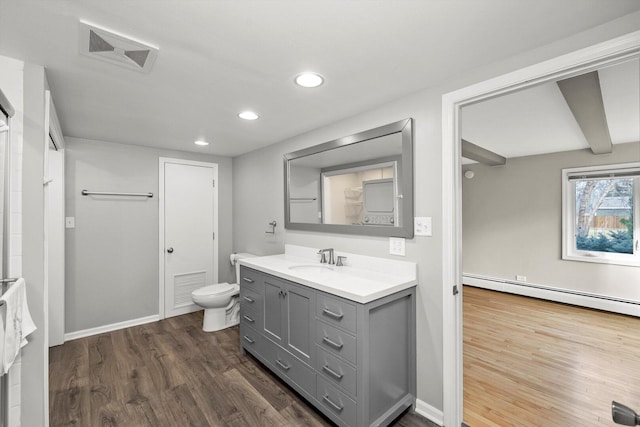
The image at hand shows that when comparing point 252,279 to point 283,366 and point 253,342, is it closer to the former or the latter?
point 253,342

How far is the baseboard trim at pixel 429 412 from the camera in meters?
1.78

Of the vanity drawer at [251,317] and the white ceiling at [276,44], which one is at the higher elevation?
the white ceiling at [276,44]

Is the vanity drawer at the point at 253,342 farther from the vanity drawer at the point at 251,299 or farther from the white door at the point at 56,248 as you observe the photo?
the white door at the point at 56,248

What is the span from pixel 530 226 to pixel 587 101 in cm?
304

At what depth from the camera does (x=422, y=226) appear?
189 centimetres

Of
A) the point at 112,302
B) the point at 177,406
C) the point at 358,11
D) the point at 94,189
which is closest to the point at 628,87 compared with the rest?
the point at 358,11

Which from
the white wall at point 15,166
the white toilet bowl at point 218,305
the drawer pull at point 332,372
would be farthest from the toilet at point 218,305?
the drawer pull at point 332,372

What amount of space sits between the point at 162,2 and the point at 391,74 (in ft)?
3.92

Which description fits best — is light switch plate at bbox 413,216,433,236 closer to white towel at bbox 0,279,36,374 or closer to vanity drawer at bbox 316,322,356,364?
vanity drawer at bbox 316,322,356,364

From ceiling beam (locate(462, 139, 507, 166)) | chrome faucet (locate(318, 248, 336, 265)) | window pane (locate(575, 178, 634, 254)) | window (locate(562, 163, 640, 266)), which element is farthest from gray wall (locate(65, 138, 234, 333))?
window pane (locate(575, 178, 634, 254))

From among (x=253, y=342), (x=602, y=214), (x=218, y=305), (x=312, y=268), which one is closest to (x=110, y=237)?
(x=218, y=305)

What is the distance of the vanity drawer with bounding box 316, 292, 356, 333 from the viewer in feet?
5.33

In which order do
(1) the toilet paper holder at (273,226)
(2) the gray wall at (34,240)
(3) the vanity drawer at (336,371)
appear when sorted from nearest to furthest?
1. (2) the gray wall at (34,240)
2. (3) the vanity drawer at (336,371)
3. (1) the toilet paper holder at (273,226)

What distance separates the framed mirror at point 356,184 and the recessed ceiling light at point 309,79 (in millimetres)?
612
